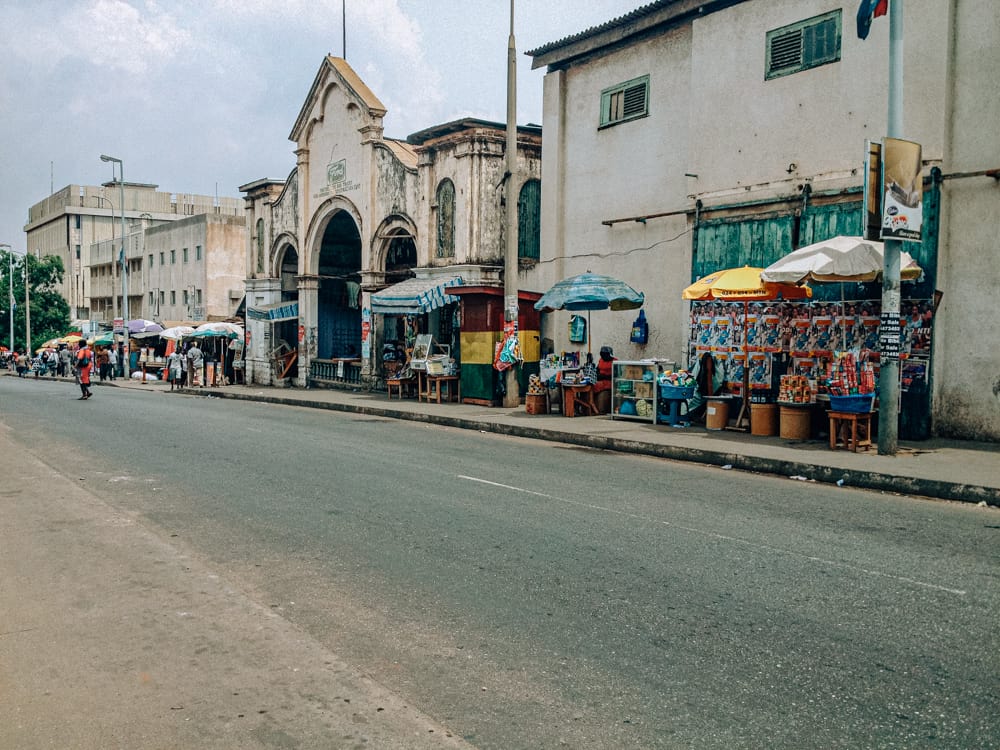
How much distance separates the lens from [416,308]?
77.7ft

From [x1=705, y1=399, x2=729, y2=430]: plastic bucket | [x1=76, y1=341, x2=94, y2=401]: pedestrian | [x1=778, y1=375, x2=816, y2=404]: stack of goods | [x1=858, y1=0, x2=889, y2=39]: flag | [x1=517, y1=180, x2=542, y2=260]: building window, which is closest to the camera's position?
[x1=858, y1=0, x2=889, y2=39]: flag

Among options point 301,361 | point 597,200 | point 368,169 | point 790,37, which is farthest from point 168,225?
point 790,37

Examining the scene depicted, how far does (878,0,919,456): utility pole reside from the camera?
12.1 metres

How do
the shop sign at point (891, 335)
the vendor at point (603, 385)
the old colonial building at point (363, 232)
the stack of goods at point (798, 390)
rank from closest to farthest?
the shop sign at point (891, 335) → the stack of goods at point (798, 390) → the vendor at point (603, 385) → the old colonial building at point (363, 232)

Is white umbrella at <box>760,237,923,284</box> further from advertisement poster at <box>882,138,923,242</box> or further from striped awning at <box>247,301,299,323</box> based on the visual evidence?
striped awning at <box>247,301,299,323</box>

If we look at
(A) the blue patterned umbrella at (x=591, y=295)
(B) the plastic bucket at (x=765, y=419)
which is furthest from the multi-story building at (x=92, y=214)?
(B) the plastic bucket at (x=765, y=419)

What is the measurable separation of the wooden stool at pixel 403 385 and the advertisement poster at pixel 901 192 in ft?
51.3

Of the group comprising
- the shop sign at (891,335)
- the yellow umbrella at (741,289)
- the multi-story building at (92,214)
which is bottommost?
the shop sign at (891,335)

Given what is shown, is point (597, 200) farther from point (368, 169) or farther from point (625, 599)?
point (625, 599)

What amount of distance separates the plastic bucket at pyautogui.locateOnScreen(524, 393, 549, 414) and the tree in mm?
62149

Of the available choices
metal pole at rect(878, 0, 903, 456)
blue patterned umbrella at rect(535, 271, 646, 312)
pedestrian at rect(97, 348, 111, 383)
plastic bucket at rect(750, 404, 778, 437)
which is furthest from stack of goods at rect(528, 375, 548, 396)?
pedestrian at rect(97, 348, 111, 383)

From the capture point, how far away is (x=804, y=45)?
52.4 ft

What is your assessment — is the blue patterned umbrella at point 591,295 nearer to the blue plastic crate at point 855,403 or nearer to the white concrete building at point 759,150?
the white concrete building at point 759,150

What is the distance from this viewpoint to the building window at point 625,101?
1958cm
